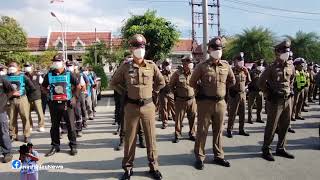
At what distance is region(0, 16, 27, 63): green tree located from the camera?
141 ft

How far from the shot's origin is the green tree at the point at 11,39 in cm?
4288

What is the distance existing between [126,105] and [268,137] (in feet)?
9.12

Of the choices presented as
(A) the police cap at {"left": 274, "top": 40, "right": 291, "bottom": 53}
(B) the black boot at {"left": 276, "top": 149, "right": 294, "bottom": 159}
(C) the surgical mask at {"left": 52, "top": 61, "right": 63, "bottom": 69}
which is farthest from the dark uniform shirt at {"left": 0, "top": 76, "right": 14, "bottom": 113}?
(B) the black boot at {"left": 276, "top": 149, "right": 294, "bottom": 159}

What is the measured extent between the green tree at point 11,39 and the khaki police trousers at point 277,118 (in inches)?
1523

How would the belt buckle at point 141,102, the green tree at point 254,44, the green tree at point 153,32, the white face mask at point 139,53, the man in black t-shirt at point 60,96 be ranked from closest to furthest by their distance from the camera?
the white face mask at point 139,53, the belt buckle at point 141,102, the man in black t-shirt at point 60,96, the green tree at point 153,32, the green tree at point 254,44

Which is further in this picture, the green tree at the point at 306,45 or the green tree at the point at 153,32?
the green tree at the point at 306,45

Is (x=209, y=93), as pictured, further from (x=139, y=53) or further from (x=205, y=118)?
(x=139, y=53)

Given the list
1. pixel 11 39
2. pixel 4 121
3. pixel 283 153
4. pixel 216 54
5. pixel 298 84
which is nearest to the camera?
pixel 216 54

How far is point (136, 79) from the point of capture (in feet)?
20.6

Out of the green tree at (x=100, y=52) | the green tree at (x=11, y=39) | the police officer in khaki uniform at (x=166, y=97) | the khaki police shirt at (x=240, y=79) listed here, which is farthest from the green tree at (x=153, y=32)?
the green tree at (x=11, y=39)

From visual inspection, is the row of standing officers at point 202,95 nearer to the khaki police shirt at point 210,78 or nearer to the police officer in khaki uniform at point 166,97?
the khaki police shirt at point 210,78

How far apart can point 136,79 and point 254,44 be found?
2888 cm

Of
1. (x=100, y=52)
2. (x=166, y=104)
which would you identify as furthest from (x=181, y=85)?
(x=100, y=52)

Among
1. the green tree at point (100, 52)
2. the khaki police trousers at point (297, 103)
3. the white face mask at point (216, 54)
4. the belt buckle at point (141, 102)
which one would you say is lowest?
the khaki police trousers at point (297, 103)
